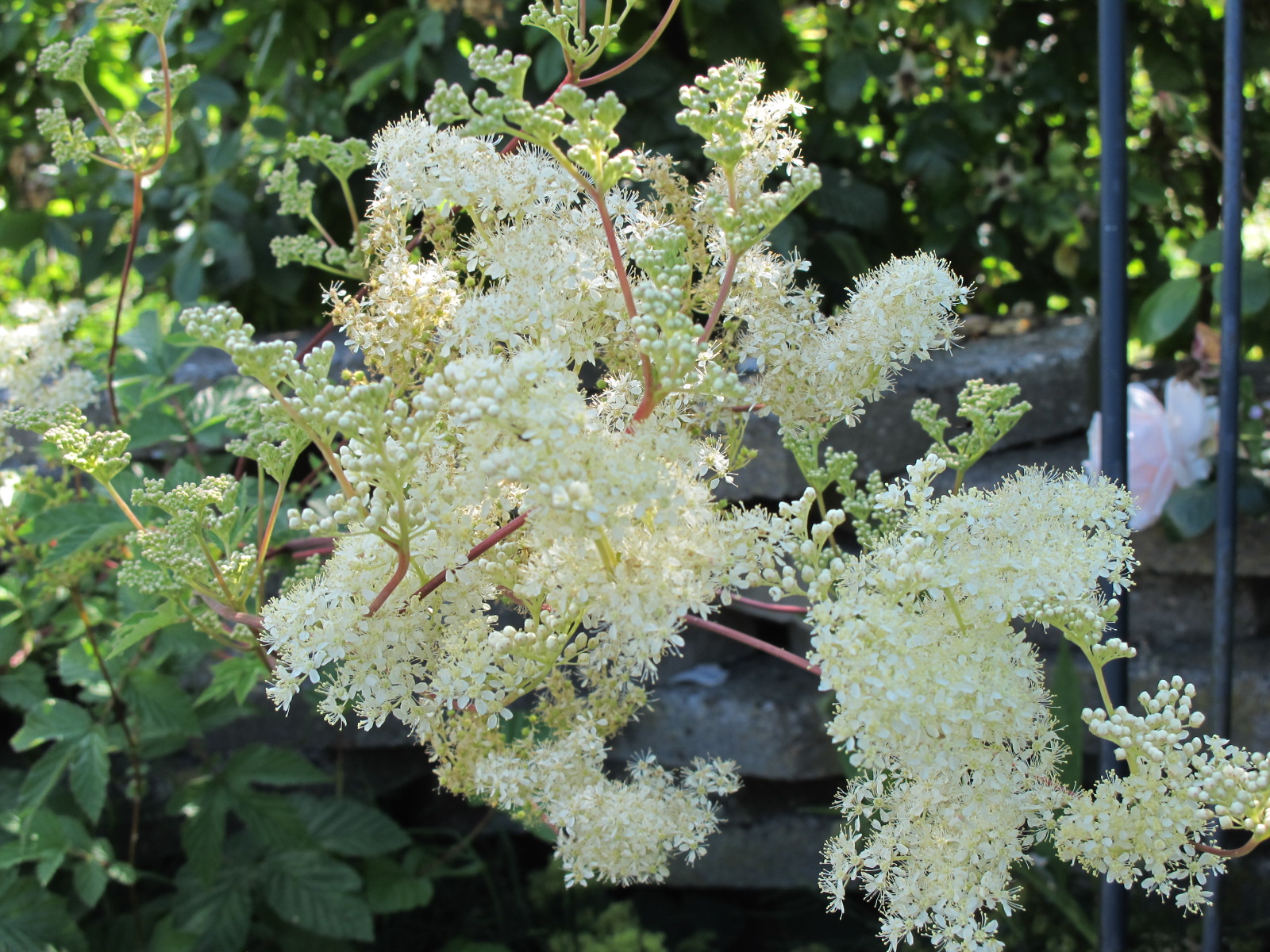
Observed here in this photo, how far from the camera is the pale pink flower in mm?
1283

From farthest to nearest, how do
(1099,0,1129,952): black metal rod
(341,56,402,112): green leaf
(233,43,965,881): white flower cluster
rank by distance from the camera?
(341,56,402,112): green leaf, (1099,0,1129,952): black metal rod, (233,43,965,881): white flower cluster

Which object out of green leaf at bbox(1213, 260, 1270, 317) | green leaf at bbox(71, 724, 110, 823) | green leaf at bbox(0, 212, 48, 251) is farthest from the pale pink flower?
green leaf at bbox(0, 212, 48, 251)

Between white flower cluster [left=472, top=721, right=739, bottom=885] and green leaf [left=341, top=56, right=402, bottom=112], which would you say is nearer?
white flower cluster [left=472, top=721, right=739, bottom=885]

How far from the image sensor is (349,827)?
126 cm

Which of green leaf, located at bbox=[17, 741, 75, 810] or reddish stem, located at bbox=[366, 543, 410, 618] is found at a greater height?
reddish stem, located at bbox=[366, 543, 410, 618]

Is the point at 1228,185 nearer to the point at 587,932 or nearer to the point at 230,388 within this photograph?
the point at 230,388

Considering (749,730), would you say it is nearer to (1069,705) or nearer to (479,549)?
(1069,705)

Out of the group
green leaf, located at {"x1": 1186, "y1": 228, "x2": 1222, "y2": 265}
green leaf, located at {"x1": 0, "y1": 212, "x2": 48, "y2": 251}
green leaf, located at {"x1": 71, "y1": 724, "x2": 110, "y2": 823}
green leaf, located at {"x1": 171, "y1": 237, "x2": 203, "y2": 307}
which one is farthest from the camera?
green leaf, located at {"x1": 0, "y1": 212, "x2": 48, "y2": 251}

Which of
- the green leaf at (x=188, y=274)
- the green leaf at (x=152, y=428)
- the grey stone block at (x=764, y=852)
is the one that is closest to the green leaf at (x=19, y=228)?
the green leaf at (x=188, y=274)

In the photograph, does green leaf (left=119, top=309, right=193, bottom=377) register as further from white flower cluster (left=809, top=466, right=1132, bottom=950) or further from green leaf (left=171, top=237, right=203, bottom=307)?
white flower cluster (left=809, top=466, right=1132, bottom=950)

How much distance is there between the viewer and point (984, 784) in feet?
1.56

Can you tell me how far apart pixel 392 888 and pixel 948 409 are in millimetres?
1096

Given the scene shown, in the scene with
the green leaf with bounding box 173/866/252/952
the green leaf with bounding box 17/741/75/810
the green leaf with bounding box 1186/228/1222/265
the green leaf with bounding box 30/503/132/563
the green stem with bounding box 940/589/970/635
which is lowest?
the green leaf with bounding box 173/866/252/952

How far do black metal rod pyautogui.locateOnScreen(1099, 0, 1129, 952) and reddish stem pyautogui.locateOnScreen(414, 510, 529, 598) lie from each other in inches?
21.3
